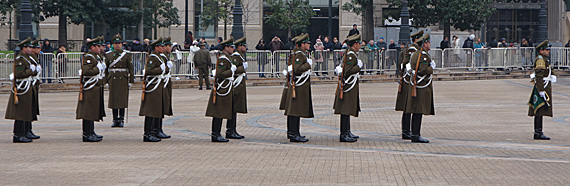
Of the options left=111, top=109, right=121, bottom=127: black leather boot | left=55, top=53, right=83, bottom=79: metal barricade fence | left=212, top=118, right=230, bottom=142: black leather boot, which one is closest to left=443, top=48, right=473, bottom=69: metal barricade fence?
left=55, top=53, right=83, bottom=79: metal barricade fence

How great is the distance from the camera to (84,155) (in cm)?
1145

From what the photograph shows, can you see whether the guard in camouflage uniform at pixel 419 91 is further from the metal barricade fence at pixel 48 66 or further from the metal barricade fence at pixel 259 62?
the metal barricade fence at pixel 259 62

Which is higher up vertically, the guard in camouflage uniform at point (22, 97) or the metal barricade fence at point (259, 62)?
the metal barricade fence at point (259, 62)

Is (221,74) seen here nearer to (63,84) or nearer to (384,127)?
(384,127)

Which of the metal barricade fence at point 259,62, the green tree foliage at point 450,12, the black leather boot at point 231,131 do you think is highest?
the green tree foliage at point 450,12

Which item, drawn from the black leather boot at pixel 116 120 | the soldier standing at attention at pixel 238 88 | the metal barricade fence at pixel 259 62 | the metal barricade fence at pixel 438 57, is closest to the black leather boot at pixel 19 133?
the black leather boot at pixel 116 120

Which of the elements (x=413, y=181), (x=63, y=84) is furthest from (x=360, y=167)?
(x=63, y=84)

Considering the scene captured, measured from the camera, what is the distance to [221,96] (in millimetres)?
13406

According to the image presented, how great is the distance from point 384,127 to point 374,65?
1690 centimetres

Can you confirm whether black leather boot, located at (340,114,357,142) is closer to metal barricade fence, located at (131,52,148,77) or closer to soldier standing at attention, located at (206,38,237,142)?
soldier standing at attention, located at (206,38,237,142)

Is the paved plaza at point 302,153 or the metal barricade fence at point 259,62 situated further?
the metal barricade fence at point 259,62

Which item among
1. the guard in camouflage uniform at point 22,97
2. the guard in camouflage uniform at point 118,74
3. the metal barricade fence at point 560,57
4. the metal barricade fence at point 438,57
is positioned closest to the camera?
the guard in camouflage uniform at point 22,97

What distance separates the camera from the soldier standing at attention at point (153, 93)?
13344mm

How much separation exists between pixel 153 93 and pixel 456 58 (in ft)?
73.8
